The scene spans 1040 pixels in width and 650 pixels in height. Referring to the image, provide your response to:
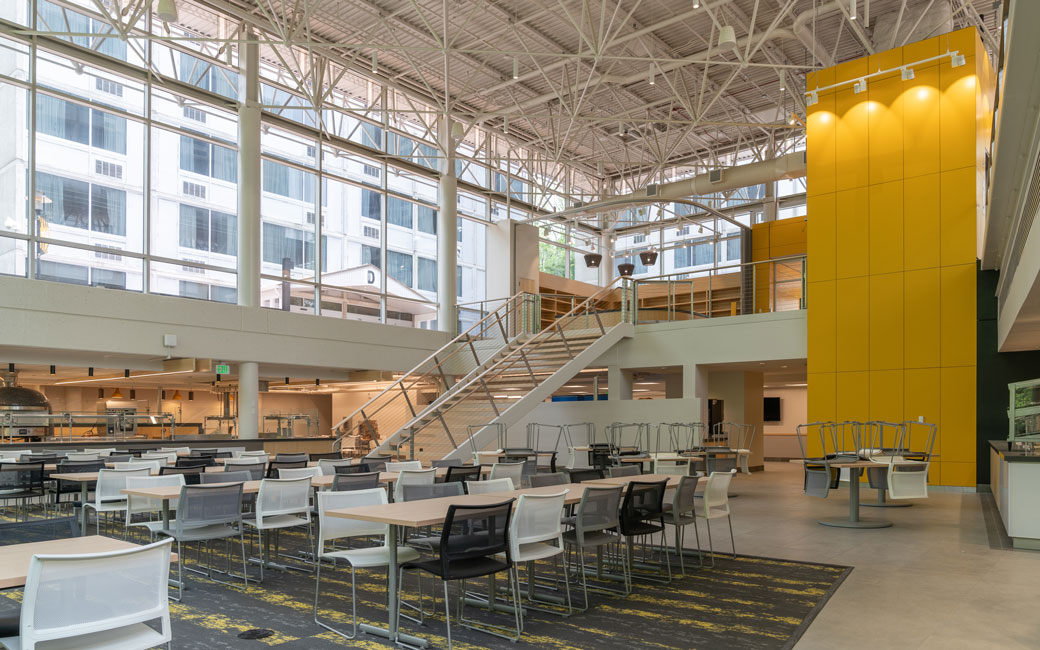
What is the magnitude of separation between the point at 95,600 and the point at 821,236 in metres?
13.7

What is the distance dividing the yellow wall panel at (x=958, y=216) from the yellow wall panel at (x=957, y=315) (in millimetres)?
203

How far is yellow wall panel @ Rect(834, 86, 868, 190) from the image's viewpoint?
45.8 feet

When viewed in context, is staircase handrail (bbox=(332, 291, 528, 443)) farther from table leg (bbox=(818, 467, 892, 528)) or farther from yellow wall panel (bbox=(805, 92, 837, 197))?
table leg (bbox=(818, 467, 892, 528))

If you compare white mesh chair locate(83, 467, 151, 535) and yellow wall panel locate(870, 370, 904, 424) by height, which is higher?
yellow wall panel locate(870, 370, 904, 424)

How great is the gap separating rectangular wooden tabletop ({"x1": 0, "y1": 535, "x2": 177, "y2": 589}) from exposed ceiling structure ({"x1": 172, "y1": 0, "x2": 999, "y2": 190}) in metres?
10.7

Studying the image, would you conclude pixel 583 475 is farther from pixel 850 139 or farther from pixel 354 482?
pixel 850 139

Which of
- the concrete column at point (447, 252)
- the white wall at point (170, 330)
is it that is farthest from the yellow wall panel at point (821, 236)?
the white wall at point (170, 330)

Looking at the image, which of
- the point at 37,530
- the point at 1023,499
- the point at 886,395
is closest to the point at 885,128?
the point at 886,395

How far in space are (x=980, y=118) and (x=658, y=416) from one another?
7.79m

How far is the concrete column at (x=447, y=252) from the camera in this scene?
70.5ft

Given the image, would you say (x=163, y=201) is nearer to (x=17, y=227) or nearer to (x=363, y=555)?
(x=17, y=227)

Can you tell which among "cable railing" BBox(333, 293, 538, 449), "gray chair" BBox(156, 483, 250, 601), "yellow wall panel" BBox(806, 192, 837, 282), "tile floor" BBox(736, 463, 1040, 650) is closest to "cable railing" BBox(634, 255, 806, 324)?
"yellow wall panel" BBox(806, 192, 837, 282)

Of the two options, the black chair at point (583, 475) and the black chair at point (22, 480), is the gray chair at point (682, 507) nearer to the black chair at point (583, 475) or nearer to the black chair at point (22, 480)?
the black chair at point (583, 475)

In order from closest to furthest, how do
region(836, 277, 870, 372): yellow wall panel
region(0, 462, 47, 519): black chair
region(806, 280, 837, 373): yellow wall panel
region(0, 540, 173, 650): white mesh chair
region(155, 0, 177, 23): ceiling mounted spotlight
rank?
region(0, 540, 173, 650): white mesh chair < region(0, 462, 47, 519): black chair < region(155, 0, 177, 23): ceiling mounted spotlight < region(836, 277, 870, 372): yellow wall panel < region(806, 280, 837, 373): yellow wall panel
